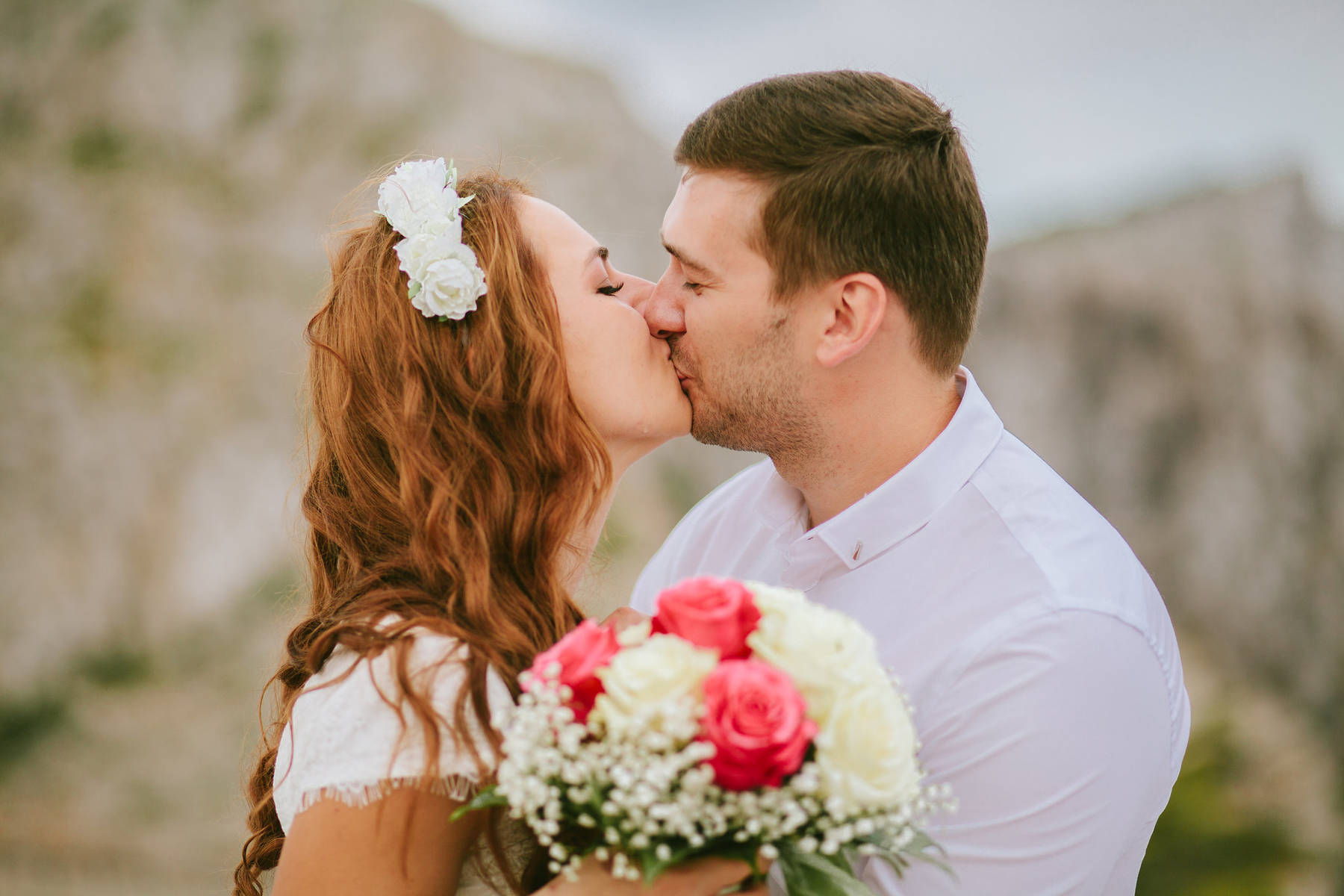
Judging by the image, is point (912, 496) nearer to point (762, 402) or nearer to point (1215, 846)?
point (762, 402)

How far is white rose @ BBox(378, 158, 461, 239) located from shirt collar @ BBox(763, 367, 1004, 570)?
1.38 metres

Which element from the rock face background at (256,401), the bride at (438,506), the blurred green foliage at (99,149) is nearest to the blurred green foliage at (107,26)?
the rock face background at (256,401)

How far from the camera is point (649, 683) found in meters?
1.74

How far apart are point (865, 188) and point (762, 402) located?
0.70 metres

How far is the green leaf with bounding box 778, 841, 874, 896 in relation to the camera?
75.7 inches

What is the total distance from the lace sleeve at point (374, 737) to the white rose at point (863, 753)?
866 millimetres

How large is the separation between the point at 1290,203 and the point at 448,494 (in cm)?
1168

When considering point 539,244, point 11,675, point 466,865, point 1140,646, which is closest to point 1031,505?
point 1140,646

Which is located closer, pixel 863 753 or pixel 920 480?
pixel 863 753

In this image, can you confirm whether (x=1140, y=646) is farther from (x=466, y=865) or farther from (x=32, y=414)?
(x=32, y=414)

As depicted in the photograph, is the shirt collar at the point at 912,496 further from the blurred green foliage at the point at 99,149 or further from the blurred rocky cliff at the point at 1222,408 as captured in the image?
the blurred green foliage at the point at 99,149

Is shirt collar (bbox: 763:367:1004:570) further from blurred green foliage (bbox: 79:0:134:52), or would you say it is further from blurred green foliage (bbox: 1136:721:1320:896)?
blurred green foliage (bbox: 79:0:134:52)

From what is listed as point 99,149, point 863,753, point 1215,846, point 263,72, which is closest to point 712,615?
point 863,753

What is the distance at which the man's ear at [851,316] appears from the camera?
3031 mm
